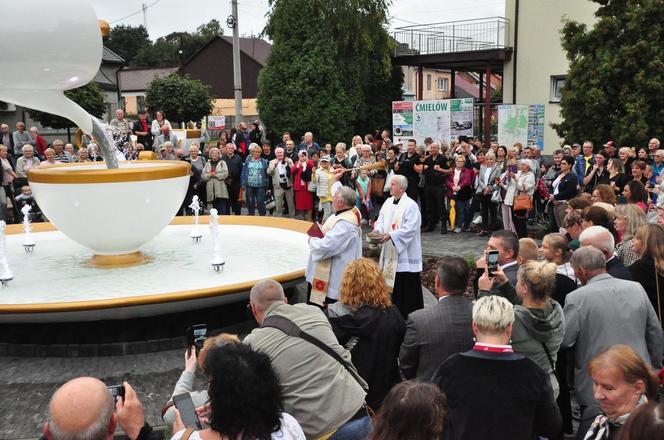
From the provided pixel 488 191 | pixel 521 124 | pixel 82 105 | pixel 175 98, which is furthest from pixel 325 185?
pixel 82 105

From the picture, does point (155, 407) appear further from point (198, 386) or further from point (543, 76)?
point (543, 76)

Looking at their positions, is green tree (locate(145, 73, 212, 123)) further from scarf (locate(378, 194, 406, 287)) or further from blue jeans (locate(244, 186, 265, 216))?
scarf (locate(378, 194, 406, 287))

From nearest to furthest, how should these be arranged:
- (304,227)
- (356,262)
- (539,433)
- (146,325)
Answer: (539,433) → (356,262) → (146,325) → (304,227)

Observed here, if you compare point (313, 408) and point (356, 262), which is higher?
point (356, 262)

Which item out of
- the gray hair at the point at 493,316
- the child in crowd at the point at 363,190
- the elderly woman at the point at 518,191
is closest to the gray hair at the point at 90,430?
the gray hair at the point at 493,316

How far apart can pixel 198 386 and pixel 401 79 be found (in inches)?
1093

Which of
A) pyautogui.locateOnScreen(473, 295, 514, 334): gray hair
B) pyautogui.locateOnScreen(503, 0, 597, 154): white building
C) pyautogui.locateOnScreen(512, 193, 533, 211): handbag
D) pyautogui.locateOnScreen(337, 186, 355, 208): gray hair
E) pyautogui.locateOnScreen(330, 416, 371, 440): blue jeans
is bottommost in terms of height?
pyautogui.locateOnScreen(330, 416, 371, 440): blue jeans

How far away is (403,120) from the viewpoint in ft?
70.7

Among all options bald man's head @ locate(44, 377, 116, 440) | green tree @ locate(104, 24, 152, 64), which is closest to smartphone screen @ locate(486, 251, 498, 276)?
bald man's head @ locate(44, 377, 116, 440)

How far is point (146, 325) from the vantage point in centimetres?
709

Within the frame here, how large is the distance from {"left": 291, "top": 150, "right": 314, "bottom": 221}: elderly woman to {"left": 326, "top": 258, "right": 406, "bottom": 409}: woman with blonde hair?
1015cm

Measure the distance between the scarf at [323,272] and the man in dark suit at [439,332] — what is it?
2.98 metres

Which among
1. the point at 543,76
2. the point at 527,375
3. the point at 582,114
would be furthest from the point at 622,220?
the point at 543,76

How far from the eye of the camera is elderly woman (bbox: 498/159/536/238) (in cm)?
1280
